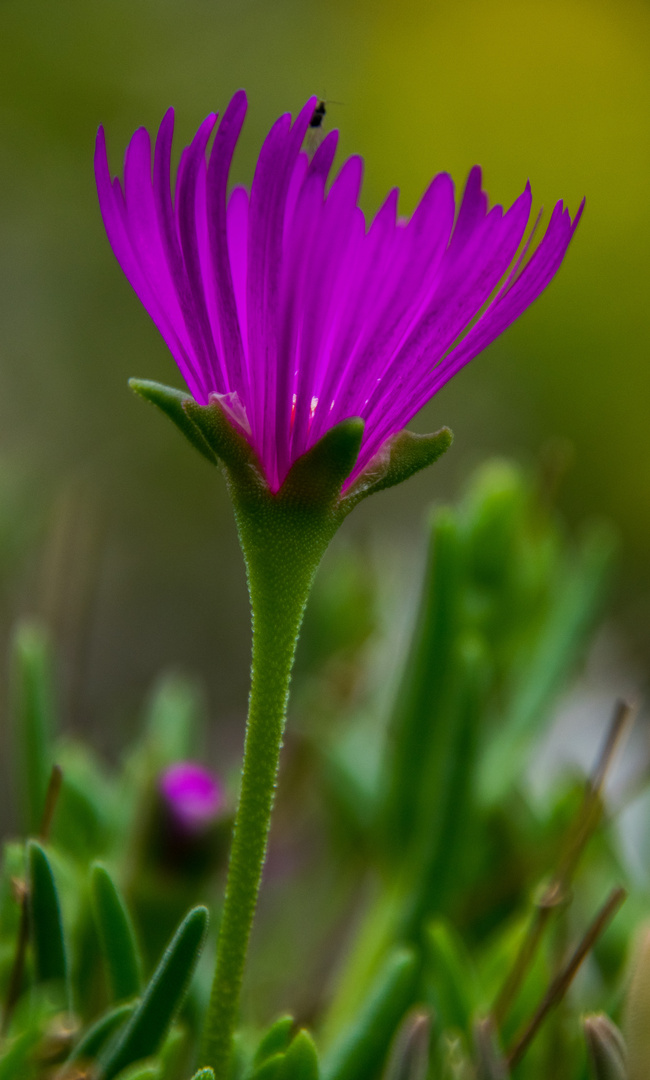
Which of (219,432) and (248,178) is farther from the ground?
(248,178)

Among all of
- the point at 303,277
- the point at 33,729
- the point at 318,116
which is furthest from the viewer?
the point at 33,729

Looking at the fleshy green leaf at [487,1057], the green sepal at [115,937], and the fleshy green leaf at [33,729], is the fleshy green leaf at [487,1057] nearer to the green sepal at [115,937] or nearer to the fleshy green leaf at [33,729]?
the green sepal at [115,937]

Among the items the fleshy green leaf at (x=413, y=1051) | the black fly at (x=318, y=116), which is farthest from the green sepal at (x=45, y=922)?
the black fly at (x=318, y=116)

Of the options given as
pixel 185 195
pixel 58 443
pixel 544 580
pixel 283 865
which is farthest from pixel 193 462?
pixel 185 195

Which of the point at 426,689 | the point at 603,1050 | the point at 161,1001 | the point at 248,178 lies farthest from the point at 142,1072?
the point at 248,178

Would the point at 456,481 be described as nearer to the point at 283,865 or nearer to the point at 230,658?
the point at 230,658

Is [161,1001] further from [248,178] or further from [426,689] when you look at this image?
[248,178]
